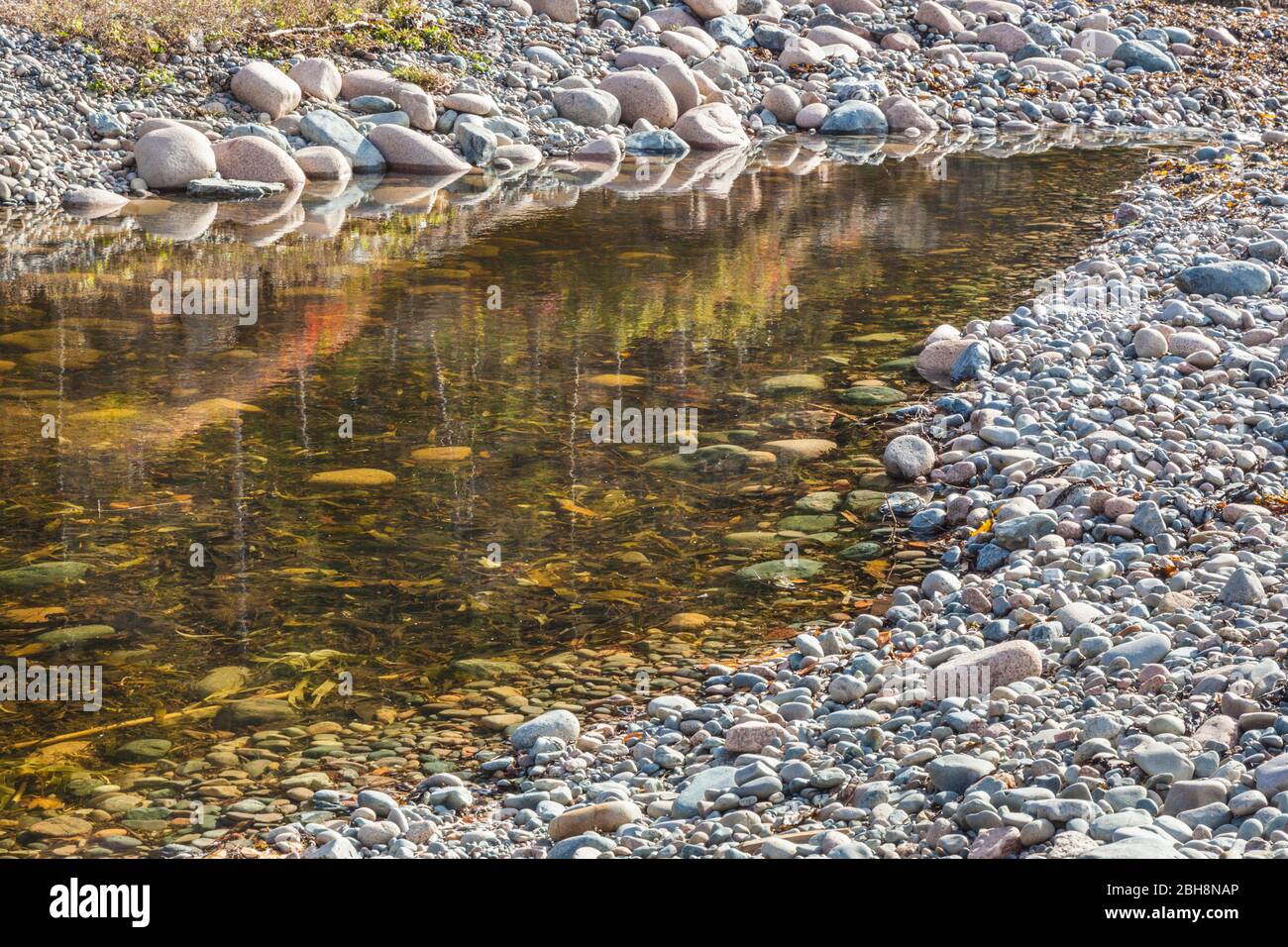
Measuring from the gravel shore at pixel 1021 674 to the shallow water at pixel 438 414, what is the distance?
1.19 feet

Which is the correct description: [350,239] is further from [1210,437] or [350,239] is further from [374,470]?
[1210,437]

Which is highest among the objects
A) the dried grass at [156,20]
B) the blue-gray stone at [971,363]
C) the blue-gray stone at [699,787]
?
the dried grass at [156,20]

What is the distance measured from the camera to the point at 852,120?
16.0 meters

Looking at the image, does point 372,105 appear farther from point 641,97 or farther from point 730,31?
point 730,31

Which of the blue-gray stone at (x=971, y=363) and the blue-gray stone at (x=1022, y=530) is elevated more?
the blue-gray stone at (x=971, y=363)

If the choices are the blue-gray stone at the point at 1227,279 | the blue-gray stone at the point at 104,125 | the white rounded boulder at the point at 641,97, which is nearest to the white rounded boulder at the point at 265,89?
the blue-gray stone at the point at 104,125

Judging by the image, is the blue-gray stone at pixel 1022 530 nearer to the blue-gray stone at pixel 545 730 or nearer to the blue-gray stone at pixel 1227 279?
the blue-gray stone at pixel 545 730

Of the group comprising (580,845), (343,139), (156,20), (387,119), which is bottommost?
(580,845)

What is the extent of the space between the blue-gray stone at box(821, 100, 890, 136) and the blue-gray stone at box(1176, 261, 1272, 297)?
8.39 m

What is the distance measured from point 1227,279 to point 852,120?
859 centimetres

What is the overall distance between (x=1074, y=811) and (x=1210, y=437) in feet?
10.6

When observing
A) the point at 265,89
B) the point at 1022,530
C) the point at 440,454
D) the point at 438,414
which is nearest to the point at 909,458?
the point at 1022,530

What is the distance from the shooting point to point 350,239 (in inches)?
424

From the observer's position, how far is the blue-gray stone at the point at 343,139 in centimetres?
1345
